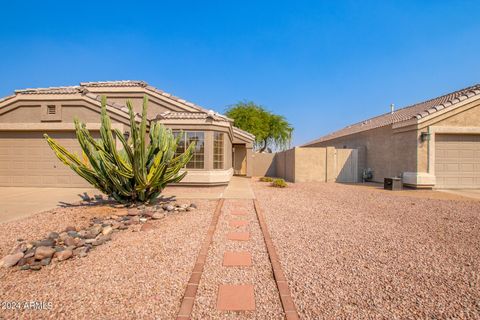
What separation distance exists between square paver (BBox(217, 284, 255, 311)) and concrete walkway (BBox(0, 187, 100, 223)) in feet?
21.2

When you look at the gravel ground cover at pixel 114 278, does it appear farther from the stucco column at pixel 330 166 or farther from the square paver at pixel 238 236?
the stucco column at pixel 330 166

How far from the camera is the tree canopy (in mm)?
27797

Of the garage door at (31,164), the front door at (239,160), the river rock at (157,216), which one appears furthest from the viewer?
the front door at (239,160)

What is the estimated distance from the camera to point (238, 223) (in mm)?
5773

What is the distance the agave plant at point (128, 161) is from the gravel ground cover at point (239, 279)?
2.98 metres

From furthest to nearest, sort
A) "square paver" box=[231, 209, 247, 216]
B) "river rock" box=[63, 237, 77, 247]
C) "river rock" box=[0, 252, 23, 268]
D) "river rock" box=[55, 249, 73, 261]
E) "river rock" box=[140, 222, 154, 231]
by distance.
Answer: "square paver" box=[231, 209, 247, 216] < "river rock" box=[140, 222, 154, 231] < "river rock" box=[63, 237, 77, 247] < "river rock" box=[55, 249, 73, 261] < "river rock" box=[0, 252, 23, 268]

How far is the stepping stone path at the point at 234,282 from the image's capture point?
2539 mm

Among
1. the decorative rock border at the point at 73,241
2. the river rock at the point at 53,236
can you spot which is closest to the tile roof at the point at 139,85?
the decorative rock border at the point at 73,241

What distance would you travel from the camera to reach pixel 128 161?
679 centimetres

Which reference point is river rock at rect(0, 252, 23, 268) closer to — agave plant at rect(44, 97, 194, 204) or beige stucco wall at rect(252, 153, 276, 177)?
agave plant at rect(44, 97, 194, 204)

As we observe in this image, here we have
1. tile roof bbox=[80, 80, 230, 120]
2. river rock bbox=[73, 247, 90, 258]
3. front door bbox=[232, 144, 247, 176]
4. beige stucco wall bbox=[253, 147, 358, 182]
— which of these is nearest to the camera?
river rock bbox=[73, 247, 90, 258]

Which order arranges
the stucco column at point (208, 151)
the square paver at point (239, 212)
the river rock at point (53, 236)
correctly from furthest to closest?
1. the stucco column at point (208, 151)
2. the square paver at point (239, 212)
3. the river rock at point (53, 236)

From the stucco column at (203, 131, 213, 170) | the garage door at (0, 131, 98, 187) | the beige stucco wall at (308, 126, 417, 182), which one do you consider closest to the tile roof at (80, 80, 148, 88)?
the garage door at (0, 131, 98, 187)

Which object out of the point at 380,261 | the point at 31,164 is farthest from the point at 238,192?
the point at 31,164
